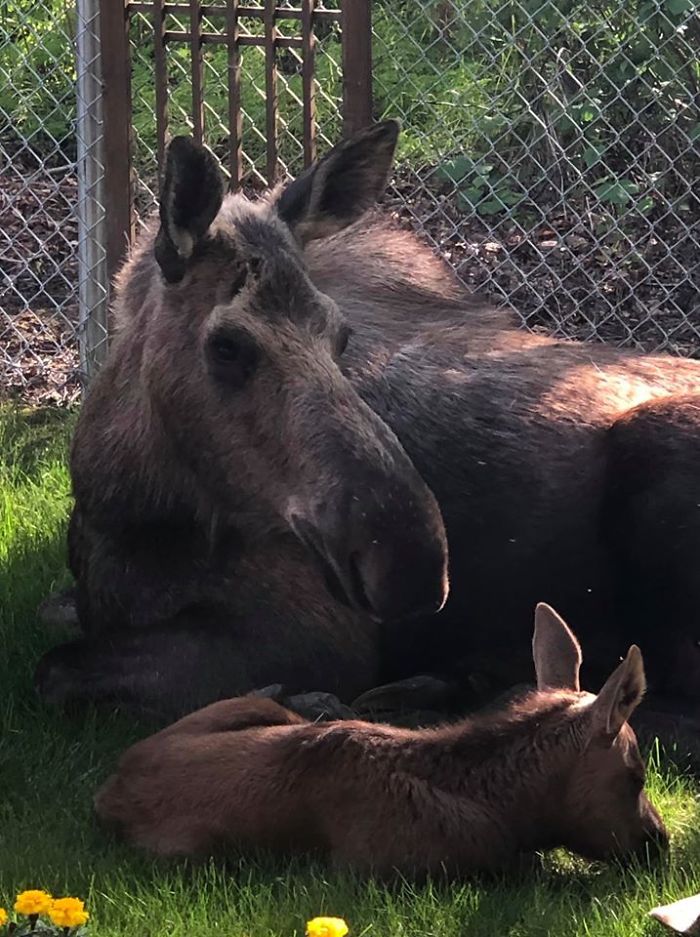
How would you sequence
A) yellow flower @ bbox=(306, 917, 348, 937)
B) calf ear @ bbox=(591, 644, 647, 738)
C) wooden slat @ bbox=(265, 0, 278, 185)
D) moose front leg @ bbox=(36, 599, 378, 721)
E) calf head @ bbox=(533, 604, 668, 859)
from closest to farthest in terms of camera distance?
yellow flower @ bbox=(306, 917, 348, 937)
calf ear @ bbox=(591, 644, 647, 738)
calf head @ bbox=(533, 604, 668, 859)
moose front leg @ bbox=(36, 599, 378, 721)
wooden slat @ bbox=(265, 0, 278, 185)

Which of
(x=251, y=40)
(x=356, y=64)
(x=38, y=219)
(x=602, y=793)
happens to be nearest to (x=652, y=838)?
(x=602, y=793)

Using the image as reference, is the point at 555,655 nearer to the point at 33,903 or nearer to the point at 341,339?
the point at 341,339

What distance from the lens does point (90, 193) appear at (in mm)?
7914

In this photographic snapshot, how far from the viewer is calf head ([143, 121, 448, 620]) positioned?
465 cm

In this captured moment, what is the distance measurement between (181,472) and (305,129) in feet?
8.14

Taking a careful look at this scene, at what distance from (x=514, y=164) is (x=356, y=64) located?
9.12 ft

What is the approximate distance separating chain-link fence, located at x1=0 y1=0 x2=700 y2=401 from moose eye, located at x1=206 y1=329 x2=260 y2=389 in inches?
137

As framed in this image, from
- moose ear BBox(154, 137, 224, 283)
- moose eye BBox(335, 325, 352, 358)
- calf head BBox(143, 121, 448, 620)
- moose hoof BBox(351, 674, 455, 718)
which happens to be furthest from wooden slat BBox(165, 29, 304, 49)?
moose hoof BBox(351, 674, 455, 718)

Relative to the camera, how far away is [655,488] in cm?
554

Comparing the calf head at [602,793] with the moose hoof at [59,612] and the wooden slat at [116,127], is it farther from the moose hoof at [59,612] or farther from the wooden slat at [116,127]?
the wooden slat at [116,127]

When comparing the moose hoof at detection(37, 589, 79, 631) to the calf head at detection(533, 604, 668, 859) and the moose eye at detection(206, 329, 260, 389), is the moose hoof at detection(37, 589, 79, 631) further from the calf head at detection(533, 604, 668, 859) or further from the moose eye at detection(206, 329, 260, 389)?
the calf head at detection(533, 604, 668, 859)

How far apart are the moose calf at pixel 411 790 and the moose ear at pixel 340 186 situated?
1.82m

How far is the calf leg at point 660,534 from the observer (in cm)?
546

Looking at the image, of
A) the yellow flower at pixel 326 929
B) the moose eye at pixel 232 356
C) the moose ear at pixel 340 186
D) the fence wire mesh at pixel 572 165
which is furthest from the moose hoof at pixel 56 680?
the fence wire mesh at pixel 572 165
